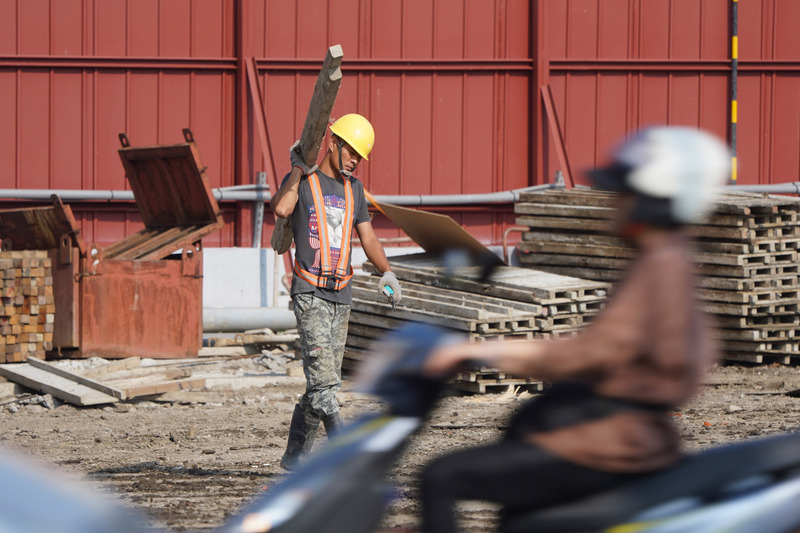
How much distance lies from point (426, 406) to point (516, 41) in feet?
39.9

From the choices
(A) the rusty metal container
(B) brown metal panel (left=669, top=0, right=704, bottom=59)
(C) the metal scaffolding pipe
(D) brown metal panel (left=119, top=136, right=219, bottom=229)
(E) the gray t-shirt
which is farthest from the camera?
(B) brown metal panel (left=669, top=0, right=704, bottom=59)

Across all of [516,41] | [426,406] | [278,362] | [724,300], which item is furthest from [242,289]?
[426,406]

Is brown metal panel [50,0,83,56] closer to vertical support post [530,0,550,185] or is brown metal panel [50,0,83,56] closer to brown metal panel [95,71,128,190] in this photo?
brown metal panel [95,71,128,190]

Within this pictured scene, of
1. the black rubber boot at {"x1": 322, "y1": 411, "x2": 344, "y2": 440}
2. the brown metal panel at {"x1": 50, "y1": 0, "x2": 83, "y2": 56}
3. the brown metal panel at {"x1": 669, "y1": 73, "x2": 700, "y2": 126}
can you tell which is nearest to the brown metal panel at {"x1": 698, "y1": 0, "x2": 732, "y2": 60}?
the brown metal panel at {"x1": 669, "y1": 73, "x2": 700, "y2": 126}

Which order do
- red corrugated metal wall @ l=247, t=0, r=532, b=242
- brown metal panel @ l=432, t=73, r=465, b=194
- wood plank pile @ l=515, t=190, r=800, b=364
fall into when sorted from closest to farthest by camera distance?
wood plank pile @ l=515, t=190, r=800, b=364 < red corrugated metal wall @ l=247, t=0, r=532, b=242 < brown metal panel @ l=432, t=73, r=465, b=194

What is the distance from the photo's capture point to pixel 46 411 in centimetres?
835

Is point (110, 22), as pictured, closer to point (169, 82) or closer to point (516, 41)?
point (169, 82)

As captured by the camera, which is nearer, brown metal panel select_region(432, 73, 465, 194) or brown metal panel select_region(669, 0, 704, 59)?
brown metal panel select_region(432, 73, 465, 194)

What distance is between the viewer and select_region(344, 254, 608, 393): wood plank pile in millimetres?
8695

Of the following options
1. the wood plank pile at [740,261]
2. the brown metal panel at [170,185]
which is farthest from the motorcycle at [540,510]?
the brown metal panel at [170,185]

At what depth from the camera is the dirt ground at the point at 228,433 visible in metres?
5.13

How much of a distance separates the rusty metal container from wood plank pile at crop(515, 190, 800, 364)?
13.5 feet

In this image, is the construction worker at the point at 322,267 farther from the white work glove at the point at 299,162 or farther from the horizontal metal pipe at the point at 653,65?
the horizontal metal pipe at the point at 653,65

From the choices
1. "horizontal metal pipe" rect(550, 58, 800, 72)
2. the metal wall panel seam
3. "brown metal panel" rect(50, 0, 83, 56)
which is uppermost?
"brown metal panel" rect(50, 0, 83, 56)
